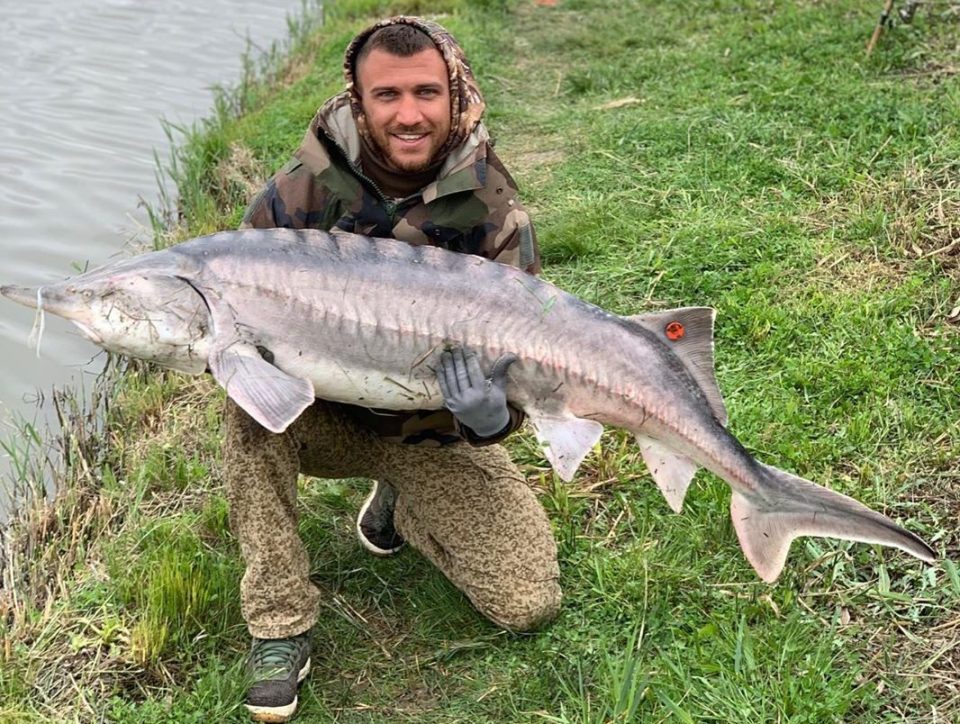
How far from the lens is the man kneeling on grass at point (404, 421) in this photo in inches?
122

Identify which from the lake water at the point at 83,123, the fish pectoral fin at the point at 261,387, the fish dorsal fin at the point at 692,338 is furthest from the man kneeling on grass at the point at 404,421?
the lake water at the point at 83,123

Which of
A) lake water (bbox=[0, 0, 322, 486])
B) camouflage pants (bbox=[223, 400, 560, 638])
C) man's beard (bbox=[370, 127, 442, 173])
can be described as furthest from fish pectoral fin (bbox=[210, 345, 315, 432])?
lake water (bbox=[0, 0, 322, 486])

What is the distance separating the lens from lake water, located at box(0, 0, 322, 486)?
5336 mm

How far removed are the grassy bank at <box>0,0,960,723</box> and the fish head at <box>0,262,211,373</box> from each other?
0.84 m

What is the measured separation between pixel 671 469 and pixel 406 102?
4.41ft

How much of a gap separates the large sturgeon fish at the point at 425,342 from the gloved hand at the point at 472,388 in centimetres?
3

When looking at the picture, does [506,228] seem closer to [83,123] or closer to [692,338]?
[692,338]

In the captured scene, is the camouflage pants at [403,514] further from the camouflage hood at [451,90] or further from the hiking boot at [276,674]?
the camouflage hood at [451,90]

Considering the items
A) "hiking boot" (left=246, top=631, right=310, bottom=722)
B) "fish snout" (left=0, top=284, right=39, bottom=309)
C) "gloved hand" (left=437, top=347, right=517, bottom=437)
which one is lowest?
"hiking boot" (left=246, top=631, right=310, bottom=722)

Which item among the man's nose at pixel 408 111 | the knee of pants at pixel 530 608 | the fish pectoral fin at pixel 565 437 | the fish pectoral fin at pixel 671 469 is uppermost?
the man's nose at pixel 408 111

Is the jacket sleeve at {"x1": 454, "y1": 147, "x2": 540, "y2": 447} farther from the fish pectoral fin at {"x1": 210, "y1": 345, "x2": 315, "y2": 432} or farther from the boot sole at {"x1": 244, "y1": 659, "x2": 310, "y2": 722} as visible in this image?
the boot sole at {"x1": 244, "y1": 659, "x2": 310, "y2": 722}

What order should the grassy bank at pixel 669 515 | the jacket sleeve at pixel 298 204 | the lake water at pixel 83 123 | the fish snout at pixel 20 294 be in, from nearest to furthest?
the fish snout at pixel 20 294 < the grassy bank at pixel 669 515 < the jacket sleeve at pixel 298 204 < the lake water at pixel 83 123

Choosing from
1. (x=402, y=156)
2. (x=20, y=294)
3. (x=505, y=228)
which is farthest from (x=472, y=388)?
(x=20, y=294)

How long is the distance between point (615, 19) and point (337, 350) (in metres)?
7.72
